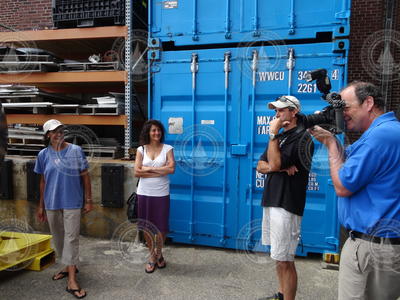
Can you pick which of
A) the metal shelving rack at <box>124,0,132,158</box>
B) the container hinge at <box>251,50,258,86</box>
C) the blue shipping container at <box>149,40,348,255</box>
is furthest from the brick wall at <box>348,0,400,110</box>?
the metal shelving rack at <box>124,0,132,158</box>

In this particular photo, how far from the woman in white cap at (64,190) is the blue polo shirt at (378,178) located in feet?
8.06

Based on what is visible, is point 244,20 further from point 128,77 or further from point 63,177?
point 63,177

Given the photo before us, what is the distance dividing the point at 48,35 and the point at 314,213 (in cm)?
453

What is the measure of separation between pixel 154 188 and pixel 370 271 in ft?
7.35

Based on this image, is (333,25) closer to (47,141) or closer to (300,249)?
(300,249)

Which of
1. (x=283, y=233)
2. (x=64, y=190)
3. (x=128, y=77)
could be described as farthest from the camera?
(x=128, y=77)

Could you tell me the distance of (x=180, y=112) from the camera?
13.0 ft

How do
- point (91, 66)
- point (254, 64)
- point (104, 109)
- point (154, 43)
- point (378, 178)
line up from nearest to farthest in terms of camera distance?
point (378, 178) → point (254, 64) → point (154, 43) → point (104, 109) → point (91, 66)

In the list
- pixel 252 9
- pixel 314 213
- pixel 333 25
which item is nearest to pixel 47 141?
pixel 252 9

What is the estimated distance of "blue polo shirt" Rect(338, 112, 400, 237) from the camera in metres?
1.54

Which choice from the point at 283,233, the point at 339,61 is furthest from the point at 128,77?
the point at 283,233

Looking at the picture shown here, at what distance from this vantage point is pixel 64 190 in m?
2.95

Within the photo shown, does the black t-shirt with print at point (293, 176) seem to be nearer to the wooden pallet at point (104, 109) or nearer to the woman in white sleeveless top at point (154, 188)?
the woman in white sleeveless top at point (154, 188)

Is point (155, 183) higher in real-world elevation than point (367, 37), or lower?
lower
